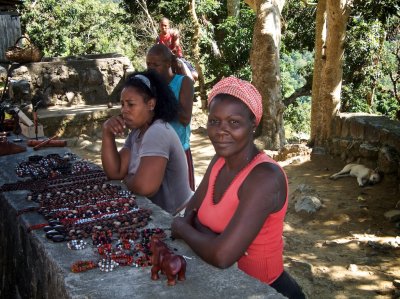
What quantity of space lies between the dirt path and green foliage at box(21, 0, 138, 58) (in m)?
12.9

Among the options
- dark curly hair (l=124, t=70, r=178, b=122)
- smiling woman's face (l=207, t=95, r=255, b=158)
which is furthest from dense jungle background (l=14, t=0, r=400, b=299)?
smiling woman's face (l=207, t=95, r=255, b=158)

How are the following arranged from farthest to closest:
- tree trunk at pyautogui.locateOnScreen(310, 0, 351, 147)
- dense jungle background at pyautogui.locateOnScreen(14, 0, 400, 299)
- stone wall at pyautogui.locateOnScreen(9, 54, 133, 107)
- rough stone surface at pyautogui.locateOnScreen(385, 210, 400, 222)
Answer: stone wall at pyautogui.locateOnScreen(9, 54, 133, 107)
tree trunk at pyautogui.locateOnScreen(310, 0, 351, 147)
rough stone surface at pyautogui.locateOnScreen(385, 210, 400, 222)
dense jungle background at pyautogui.locateOnScreen(14, 0, 400, 299)

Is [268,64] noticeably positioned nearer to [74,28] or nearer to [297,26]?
[297,26]

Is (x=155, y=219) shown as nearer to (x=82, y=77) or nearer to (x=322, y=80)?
(x=322, y=80)

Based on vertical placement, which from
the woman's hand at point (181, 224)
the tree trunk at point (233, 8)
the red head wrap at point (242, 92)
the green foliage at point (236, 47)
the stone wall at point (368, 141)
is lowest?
the stone wall at point (368, 141)

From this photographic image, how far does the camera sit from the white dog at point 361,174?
6738mm

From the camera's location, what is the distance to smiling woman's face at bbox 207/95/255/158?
6.57 ft

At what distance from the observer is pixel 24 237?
8.27ft

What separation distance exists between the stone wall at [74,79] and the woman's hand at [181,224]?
326 inches

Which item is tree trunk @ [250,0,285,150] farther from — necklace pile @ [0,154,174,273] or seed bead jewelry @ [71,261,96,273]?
seed bead jewelry @ [71,261,96,273]

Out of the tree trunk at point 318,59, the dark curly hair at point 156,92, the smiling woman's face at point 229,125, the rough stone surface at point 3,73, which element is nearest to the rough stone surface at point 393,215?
the dark curly hair at point 156,92

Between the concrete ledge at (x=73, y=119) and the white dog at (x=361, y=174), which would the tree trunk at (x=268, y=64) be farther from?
the concrete ledge at (x=73, y=119)

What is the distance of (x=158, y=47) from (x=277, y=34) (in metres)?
5.52

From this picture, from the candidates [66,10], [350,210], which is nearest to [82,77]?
[350,210]
